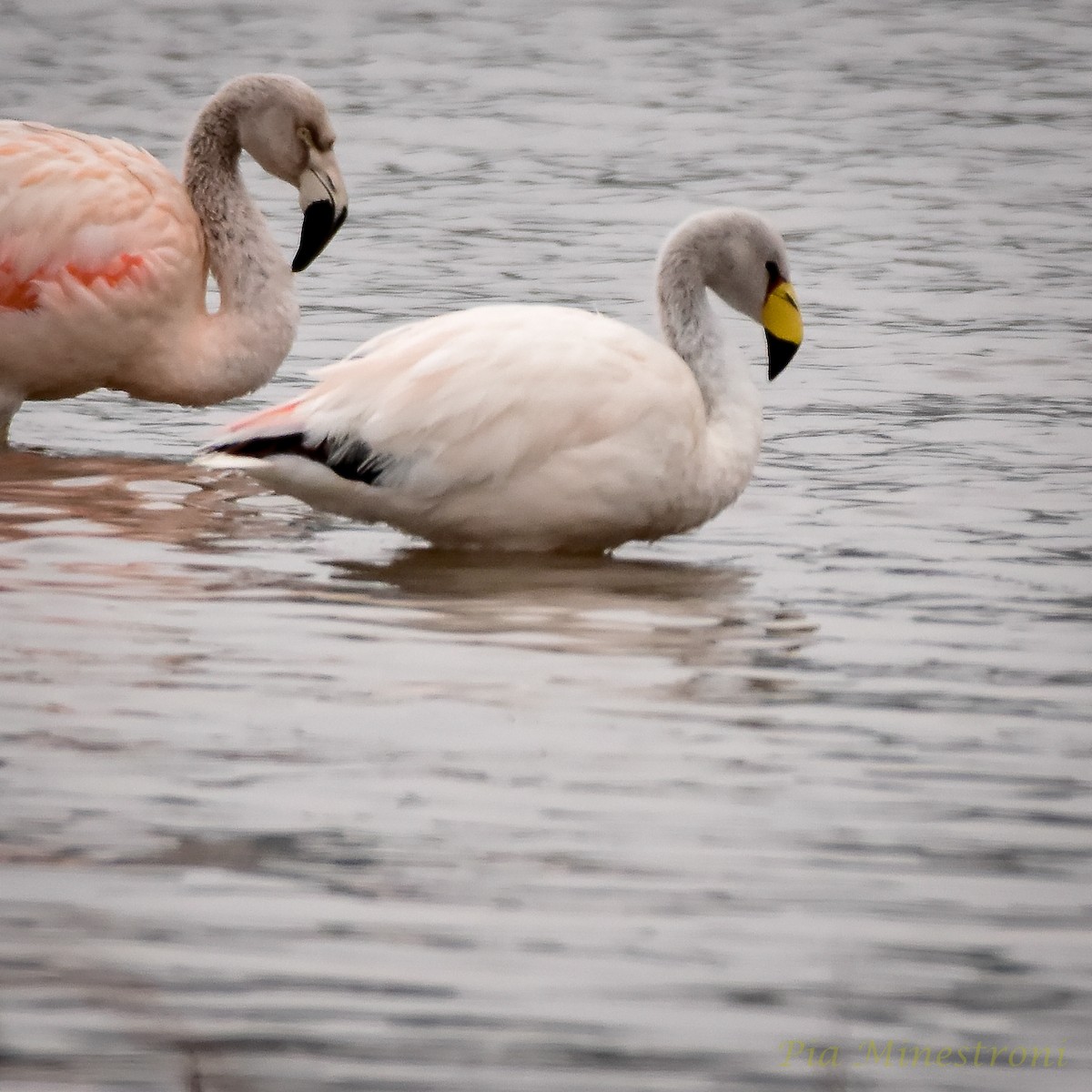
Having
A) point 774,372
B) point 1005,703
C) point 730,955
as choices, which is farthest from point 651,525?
point 730,955

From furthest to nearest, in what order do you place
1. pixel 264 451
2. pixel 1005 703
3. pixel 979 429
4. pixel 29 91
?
pixel 29 91, pixel 979 429, pixel 264 451, pixel 1005 703

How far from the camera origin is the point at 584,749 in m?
4.71

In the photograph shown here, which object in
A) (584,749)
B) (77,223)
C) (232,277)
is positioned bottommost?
(584,749)

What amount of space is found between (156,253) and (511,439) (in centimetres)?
200

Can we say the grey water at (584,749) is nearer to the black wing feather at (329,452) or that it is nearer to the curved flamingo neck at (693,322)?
the black wing feather at (329,452)

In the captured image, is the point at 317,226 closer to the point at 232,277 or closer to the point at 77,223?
the point at 232,277

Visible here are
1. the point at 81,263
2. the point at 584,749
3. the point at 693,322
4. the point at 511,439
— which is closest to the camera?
the point at 584,749

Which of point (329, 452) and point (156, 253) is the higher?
point (156, 253)

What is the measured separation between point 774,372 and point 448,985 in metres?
3.77

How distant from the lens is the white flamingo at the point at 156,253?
7543mm

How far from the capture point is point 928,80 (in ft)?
55.9

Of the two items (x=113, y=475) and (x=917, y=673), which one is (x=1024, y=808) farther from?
(x=113, y=475)

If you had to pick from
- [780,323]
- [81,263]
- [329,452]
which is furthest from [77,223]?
[780,323]

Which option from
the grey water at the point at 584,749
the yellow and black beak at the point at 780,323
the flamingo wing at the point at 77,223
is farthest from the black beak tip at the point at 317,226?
the yellow and black beak at the point at 780,323
